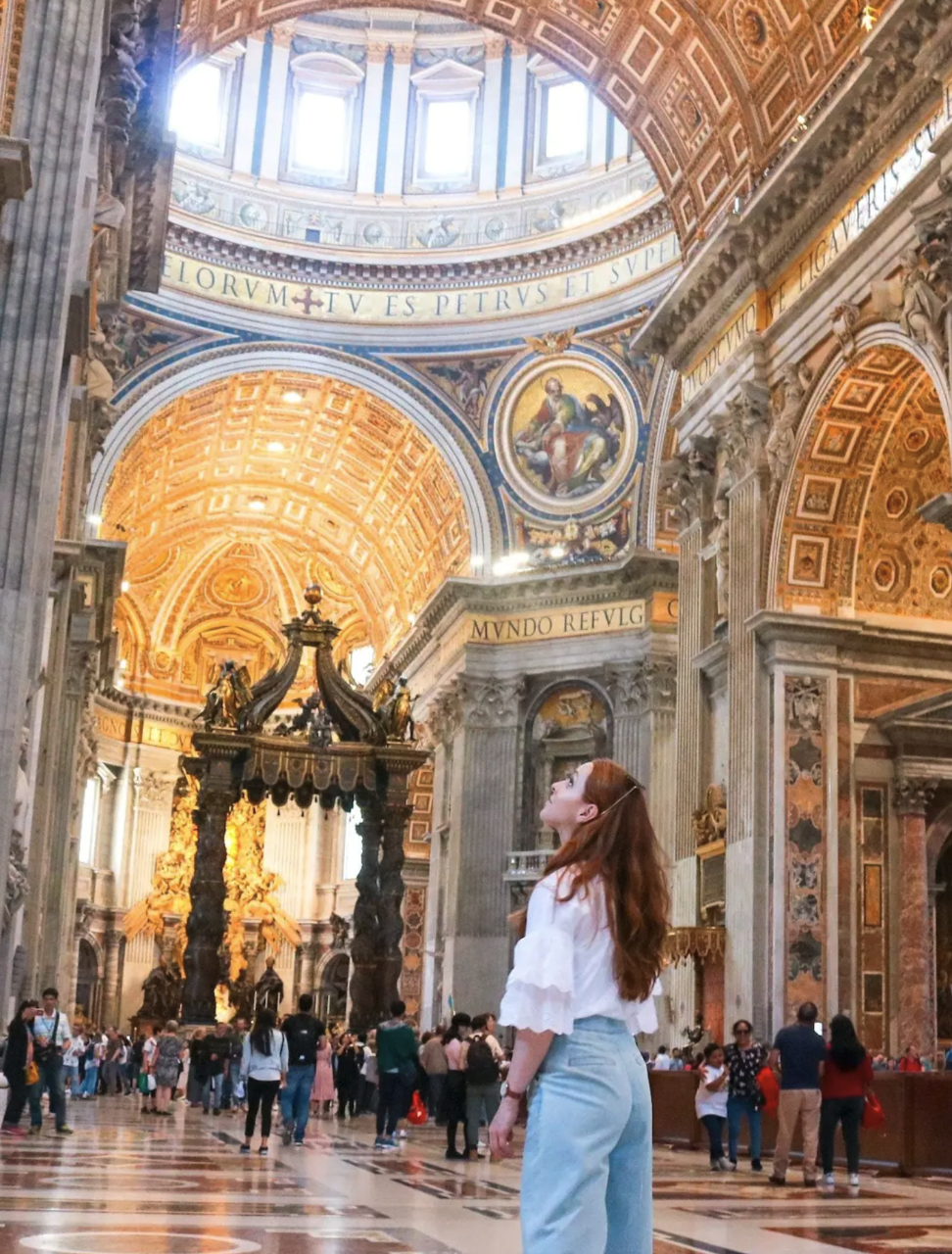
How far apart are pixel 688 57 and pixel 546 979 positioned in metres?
17.4

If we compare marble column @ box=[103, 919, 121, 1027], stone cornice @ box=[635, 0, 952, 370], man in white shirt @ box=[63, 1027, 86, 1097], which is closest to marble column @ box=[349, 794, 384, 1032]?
man in white shirt @ box=[63, 1027, 86, 1097]

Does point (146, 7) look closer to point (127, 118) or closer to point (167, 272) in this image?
point (127, 118)

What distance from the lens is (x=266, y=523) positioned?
37219mm

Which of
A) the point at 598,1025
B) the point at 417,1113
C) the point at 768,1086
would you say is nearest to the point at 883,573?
the point at 768,1086

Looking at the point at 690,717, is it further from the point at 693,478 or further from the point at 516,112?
the point at 516,112

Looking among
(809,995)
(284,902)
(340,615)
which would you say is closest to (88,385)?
(809,995)

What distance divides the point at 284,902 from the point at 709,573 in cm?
2388

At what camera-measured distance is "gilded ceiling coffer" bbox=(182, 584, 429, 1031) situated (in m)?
20.1

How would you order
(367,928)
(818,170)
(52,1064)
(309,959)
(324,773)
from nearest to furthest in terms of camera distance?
1. (52,1064)
2. (818,170)
3. (367,928)
4. (324,773)
5. (309,959)

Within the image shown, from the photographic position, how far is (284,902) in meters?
40.0

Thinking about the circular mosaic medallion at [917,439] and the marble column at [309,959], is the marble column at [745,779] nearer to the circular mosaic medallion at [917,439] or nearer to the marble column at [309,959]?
the circular mosaic medallion at [917,439]

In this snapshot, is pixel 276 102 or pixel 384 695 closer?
pixel 384 695

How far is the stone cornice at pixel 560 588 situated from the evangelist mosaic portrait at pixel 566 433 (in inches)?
65.2

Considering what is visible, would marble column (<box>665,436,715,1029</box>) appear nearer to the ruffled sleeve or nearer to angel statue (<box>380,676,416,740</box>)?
angel statue (<box>380,676,416,740</box>)
